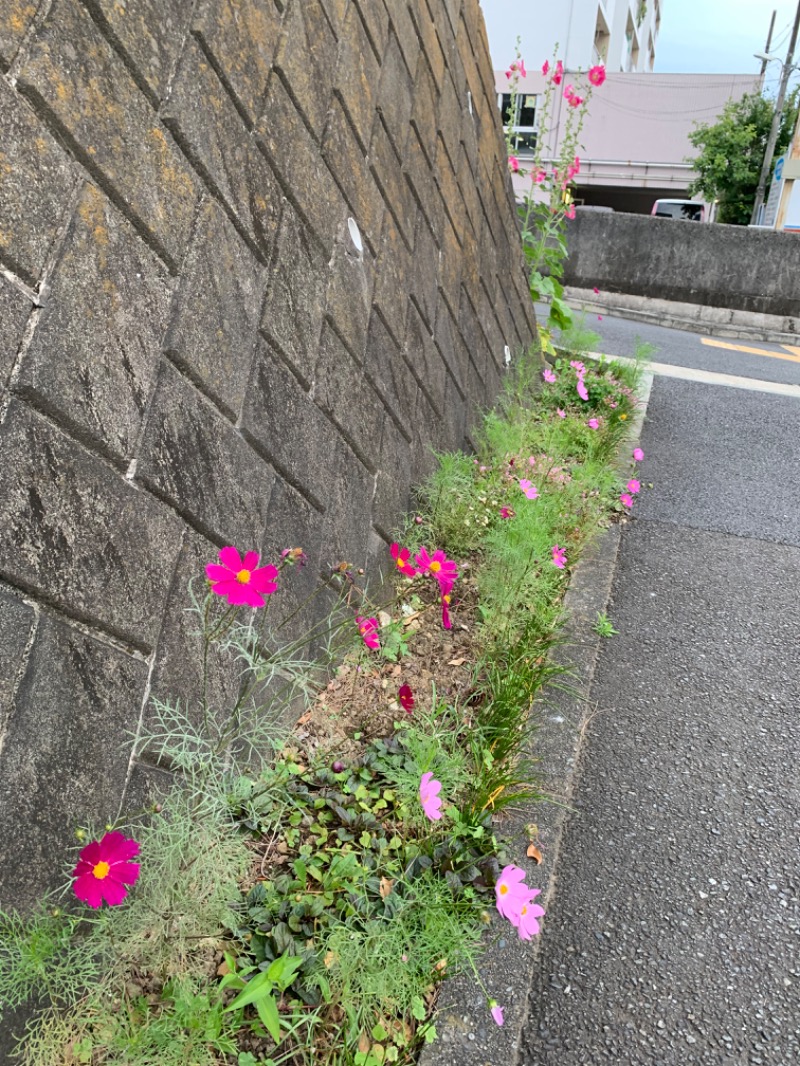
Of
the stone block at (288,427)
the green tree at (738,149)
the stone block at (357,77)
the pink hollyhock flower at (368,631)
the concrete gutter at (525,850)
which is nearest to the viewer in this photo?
the concrete gutter at (525,850)

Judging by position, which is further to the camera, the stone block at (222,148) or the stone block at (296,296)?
the stone block at (296,296)

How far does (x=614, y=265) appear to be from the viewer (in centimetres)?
1149

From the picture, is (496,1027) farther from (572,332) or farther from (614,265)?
(614,265)

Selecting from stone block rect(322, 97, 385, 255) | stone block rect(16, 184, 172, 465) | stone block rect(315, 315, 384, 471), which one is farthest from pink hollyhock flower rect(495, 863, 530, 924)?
stone block rect(322, 97, 385, 255)

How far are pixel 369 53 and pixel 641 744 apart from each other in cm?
221

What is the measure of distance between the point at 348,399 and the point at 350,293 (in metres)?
0.30

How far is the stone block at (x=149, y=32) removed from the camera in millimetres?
1227

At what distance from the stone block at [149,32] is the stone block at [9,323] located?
508 mm

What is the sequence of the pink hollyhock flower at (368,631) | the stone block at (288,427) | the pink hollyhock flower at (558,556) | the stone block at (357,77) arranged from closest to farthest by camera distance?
the stone block at (288,427), the pink hollyhock flower at (368,631), the stone block at (357,77), the pink hollyhock flower at (558,556)

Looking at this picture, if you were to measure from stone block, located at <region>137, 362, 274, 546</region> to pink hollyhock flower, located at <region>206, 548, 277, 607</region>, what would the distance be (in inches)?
9.6

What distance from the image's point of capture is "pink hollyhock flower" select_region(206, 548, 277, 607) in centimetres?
120

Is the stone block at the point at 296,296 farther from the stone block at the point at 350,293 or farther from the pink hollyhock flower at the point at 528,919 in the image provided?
the pink hollyhock flower at the point at 528,919

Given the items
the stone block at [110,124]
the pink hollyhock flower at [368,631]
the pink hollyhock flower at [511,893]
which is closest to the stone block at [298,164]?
the stone block at [110,124]

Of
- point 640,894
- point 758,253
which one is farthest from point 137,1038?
point 758,253
